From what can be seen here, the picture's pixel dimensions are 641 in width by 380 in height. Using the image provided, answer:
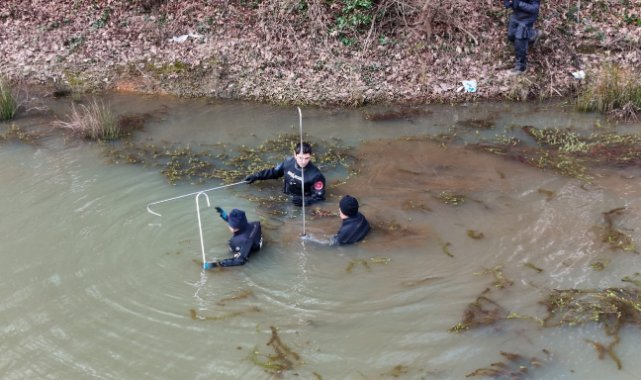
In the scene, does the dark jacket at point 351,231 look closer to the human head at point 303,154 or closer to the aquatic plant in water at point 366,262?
the aquatic plant in water at point 366,262

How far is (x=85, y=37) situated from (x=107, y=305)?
989cm

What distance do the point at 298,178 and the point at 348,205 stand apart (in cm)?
138

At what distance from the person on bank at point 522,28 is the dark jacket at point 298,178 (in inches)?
255

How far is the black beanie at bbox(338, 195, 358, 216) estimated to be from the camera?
22.6ft

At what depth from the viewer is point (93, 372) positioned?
522 centimetres

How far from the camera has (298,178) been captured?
8.08 meters

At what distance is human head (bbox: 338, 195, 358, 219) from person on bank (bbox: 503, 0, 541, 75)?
7.09 metres

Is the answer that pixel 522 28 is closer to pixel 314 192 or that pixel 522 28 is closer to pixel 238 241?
pixel 314 192

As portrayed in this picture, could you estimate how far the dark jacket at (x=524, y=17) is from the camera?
1169cm

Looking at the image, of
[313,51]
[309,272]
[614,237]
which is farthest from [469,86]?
[309,272]

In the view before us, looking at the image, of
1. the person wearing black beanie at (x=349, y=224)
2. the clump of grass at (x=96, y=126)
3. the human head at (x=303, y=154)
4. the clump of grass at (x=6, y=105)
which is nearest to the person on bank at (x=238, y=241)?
the person wearing black beanie at (x=349, y=224)

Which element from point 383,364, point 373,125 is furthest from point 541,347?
point 373,125

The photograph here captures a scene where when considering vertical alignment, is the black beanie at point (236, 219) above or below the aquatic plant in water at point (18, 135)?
below

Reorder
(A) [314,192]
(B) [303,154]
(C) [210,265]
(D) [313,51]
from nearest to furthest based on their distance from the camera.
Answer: (C) [210,265]
(B) [303,154]
(A) [314,192]
(D) [313,51]
